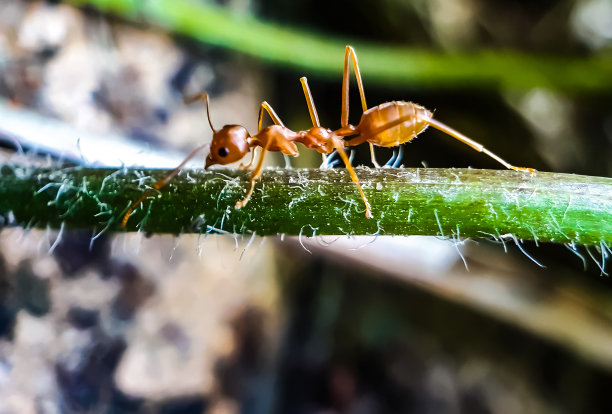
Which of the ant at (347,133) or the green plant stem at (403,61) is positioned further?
the green plant stem at (403,61)

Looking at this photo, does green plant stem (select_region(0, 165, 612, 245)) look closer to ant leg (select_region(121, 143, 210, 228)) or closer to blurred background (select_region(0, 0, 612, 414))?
ant leg (select_region(121, 143, 210, 228))

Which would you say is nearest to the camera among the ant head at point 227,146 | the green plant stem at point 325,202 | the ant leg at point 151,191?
the green plant stem at point 325,202

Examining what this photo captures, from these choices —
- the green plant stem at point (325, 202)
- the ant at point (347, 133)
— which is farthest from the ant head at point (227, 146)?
the green plant stem at point (325, 202)

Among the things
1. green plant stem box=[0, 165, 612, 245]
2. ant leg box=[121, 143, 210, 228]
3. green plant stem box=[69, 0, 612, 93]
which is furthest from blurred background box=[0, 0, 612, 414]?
ant leg box=[121, 143, 210, 228]

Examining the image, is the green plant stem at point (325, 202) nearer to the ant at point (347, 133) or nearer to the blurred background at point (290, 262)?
the blurred background at point (290, 262)

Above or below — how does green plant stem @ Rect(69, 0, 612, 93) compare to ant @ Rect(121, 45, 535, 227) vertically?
above

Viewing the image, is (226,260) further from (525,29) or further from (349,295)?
(525,29)
